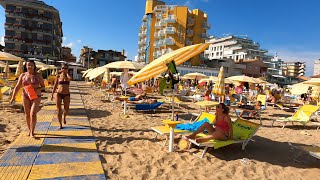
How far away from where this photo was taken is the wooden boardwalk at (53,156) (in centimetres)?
378

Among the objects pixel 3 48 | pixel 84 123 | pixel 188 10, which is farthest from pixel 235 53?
pixel 84 123

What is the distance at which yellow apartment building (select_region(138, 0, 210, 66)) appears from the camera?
55688mm

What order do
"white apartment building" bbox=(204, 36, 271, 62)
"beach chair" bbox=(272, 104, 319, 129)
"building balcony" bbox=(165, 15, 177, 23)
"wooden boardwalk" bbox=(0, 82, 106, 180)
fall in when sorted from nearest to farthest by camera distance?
"wooden boardwalk" bbox=(0, 82, 106, 180) → "beach chair" bbox=(272, 104, 319, 129) → "building balcony" bbox=(165, 15, 177, 23) → "white apartment building" bbox=(204, 36, 271, 62)

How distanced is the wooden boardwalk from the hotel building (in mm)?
51004

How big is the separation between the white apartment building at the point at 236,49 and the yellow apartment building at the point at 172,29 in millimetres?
28299

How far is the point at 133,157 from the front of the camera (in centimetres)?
484

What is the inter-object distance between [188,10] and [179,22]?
11.7 feet

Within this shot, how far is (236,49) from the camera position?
8725 cm

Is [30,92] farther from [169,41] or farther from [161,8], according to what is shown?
[161,8]

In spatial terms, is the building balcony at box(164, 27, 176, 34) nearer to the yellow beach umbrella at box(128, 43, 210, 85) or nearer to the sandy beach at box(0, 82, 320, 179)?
the sandy beach at box(0, 82, 320, 179)

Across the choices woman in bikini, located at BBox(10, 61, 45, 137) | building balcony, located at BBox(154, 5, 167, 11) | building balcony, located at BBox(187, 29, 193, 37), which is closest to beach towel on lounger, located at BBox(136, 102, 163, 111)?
woman in bikini, located at BBox(10, 61, 45, 137)

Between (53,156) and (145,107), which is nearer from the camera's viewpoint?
(53,156)

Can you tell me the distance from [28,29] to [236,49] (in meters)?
63.2

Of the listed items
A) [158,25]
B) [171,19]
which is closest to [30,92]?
[171,19]
